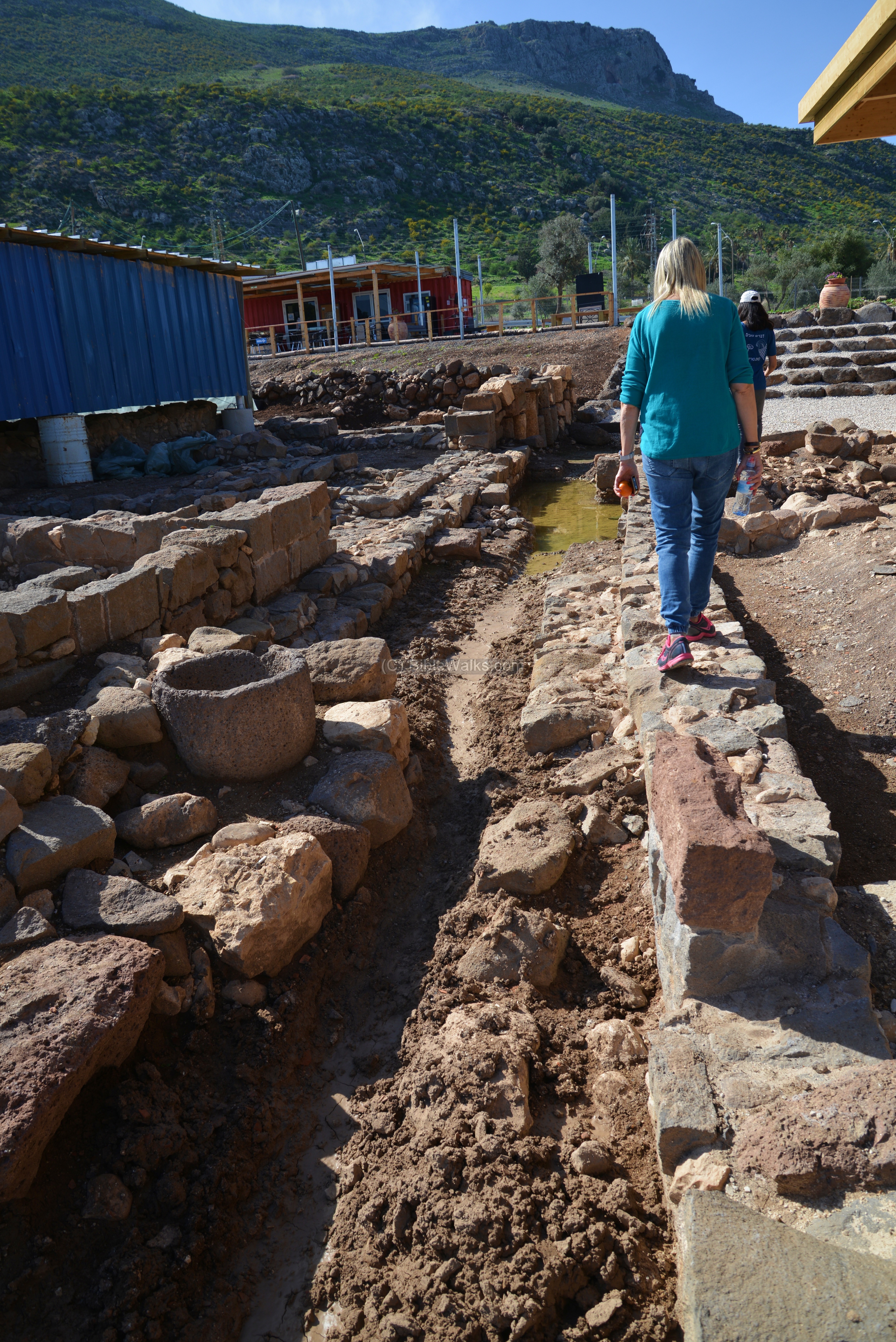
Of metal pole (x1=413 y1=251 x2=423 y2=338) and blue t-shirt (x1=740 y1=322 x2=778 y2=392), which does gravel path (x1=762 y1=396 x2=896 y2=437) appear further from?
metal pole (x1=413 y1=251 x2=423 y2=338)

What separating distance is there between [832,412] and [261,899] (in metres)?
14.2

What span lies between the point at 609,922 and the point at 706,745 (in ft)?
2.94

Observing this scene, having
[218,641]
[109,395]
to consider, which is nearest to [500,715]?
[218,641]

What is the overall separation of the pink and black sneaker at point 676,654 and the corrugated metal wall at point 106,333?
415 inches

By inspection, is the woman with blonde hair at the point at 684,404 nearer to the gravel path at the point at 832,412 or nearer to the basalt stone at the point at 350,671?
the basalt stone at the point at 350,671

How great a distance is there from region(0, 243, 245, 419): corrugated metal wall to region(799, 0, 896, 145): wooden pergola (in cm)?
1079

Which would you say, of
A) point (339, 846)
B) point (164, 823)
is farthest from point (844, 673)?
point (164, 823)

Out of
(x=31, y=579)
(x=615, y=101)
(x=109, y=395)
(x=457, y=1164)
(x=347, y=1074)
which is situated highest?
(x=615, y=101)

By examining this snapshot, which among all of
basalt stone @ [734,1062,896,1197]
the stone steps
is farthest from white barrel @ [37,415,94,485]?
basalt stone @ [734,1062,896,1197]

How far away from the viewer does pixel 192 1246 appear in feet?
7.97

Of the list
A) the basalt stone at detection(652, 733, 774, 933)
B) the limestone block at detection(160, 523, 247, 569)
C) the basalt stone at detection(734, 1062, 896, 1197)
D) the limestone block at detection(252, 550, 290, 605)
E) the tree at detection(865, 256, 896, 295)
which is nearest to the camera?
the basalt stone at detection(734, 1062, 896, 1197)

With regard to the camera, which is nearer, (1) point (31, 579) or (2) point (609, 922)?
(2) point (609, 922)

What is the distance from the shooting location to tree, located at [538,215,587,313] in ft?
139

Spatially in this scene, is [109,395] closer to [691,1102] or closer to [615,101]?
[691,1102]
